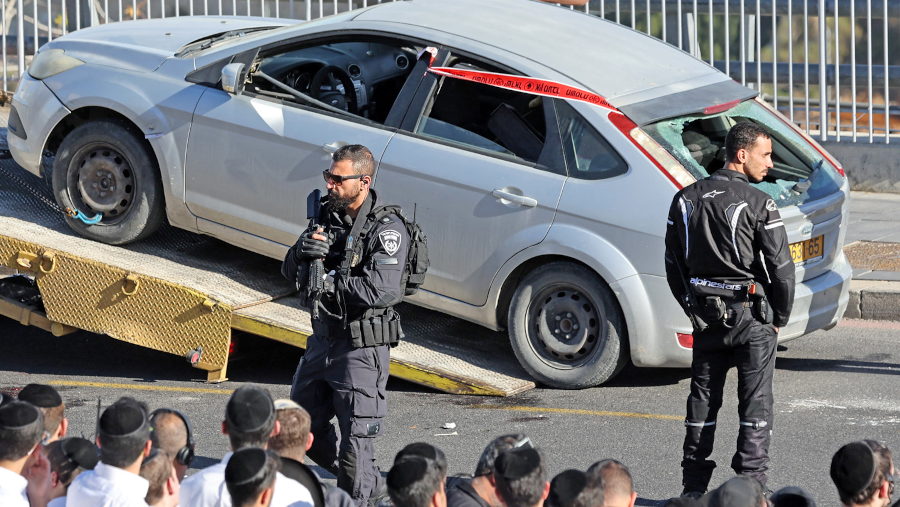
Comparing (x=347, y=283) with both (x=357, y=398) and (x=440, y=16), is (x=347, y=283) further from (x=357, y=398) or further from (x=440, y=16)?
(x=440, y=16)

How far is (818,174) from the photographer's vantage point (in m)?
6.23

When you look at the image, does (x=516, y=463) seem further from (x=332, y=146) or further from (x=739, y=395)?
(x=332, y=146)

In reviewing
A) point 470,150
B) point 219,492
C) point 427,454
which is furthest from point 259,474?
point 470,150

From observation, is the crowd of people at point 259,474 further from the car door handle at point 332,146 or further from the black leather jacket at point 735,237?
the car door handle at point 332,146

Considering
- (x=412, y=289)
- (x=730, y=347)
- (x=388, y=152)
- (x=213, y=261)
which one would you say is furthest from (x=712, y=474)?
(x=213, y=261)

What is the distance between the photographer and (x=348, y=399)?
174 inches

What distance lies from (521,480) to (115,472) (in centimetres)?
109

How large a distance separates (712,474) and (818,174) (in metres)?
2.18

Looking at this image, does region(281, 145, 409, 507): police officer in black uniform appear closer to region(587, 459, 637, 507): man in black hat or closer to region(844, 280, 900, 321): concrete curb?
region(587, 459, 637, 507): man in black hat

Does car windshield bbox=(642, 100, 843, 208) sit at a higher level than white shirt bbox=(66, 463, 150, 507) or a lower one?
higher

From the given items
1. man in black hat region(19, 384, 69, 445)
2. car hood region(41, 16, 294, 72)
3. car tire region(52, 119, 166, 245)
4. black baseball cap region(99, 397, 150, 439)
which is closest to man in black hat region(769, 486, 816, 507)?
black baseball cap region(99, 397, 150, 439)

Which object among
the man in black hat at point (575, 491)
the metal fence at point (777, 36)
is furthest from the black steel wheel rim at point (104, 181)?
the metal fence at point (777, 36)

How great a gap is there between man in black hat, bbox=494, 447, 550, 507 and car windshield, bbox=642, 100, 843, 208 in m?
3.12

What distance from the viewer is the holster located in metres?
4.43
